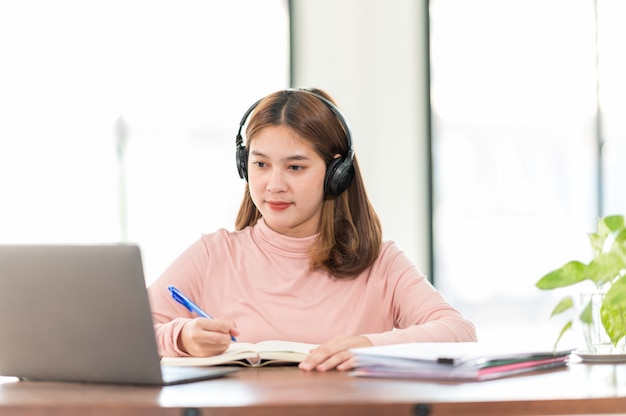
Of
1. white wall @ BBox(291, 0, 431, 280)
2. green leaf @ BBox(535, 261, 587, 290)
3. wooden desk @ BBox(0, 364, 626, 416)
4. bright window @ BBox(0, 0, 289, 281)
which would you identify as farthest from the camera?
white wall @ BBox(291, 0, 431, 280)

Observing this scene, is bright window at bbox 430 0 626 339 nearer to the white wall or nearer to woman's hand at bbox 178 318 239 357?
the white wall

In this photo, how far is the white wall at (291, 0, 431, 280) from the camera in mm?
3969

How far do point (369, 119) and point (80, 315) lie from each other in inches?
111

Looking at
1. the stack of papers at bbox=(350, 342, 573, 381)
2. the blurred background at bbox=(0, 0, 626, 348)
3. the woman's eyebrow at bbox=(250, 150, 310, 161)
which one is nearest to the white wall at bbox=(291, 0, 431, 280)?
the blurred background at bbox=(0, 0, 626, 348)

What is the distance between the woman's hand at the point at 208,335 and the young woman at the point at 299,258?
34 cm

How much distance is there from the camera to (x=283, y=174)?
6.51 ft

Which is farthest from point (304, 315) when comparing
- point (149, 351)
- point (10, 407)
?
point (10, 407)

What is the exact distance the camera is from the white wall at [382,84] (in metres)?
3.97

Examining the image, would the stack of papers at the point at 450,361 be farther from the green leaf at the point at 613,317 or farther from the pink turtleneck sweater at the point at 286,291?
the pink turtleneck sweater at the point at 286,291

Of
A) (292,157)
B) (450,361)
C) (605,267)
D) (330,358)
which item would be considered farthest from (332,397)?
(292,157)

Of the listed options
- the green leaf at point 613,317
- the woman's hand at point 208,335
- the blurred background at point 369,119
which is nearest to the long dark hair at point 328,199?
the woman's hand at point 208,335

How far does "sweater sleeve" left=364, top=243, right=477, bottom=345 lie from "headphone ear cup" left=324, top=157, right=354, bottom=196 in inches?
6.8

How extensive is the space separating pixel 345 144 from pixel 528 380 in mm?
877

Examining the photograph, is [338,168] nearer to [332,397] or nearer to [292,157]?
[292,157]
